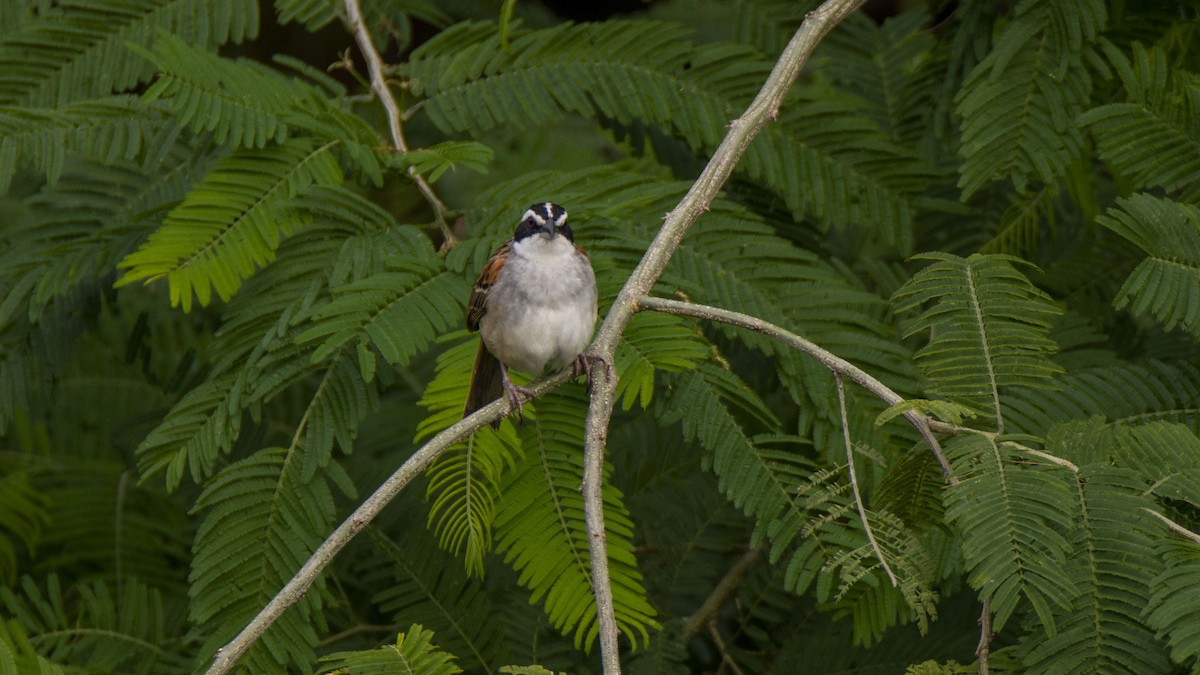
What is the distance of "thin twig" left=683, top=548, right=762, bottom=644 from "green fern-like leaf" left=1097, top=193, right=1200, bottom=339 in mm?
1624

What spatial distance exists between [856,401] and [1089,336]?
91cm

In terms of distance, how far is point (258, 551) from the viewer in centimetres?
303

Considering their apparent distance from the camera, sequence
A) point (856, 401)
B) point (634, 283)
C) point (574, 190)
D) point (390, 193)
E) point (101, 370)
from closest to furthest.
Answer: point (634, 283) → point (856, 401) → point (574, 190) → point (390, 193) → point (101, 370)

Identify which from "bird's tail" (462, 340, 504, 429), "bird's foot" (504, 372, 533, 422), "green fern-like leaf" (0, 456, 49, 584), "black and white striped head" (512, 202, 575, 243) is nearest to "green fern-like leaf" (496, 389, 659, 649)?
"bird's foot" (504, 372, 533, 422)

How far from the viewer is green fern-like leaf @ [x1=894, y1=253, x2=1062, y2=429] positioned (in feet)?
8.94

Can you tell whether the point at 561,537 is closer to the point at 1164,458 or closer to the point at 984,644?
the point at 984,644

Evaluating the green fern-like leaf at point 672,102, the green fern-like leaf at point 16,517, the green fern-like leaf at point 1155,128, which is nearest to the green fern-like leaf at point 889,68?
the green fern-like leaf at point 672,102

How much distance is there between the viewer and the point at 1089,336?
3.82 m

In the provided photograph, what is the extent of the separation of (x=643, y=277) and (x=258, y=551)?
46.1 inches

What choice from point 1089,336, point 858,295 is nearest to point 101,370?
point 858,295

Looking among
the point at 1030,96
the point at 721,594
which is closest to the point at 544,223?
the point at 721,594

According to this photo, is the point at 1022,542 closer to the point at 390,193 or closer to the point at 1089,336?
the point at 1089,336

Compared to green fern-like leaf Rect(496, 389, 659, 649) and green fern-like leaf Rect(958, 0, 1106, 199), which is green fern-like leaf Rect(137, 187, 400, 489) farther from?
green fern-like leaf Rect(958, 0, 1106, 199)

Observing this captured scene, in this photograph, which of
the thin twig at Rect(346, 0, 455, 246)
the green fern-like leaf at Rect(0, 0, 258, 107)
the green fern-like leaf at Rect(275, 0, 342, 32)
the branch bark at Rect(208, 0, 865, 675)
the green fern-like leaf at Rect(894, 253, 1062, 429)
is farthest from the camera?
the green fern-like leaf at Rect(275, 0, 342, 32)
